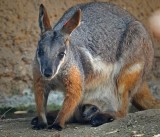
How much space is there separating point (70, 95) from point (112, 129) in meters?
0.63

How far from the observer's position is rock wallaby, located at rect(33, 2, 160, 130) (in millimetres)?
7840

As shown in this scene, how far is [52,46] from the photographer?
7566mm

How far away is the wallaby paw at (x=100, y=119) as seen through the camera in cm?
821

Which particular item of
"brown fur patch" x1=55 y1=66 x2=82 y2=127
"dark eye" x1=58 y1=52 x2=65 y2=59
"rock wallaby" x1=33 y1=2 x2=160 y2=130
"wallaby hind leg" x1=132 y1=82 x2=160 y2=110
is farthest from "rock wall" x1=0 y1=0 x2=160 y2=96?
"dark eye" x1=58 y1=52 x2=65 y2=59

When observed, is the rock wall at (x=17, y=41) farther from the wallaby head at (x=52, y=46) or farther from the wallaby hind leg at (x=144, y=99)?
the wallaby head at (x=52, y=46)

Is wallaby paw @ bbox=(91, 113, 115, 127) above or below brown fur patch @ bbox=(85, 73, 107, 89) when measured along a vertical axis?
below

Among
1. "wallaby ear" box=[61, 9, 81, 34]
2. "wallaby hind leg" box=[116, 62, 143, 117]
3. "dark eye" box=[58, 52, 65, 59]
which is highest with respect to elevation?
"wallaby ear" box=[61, 9, 81, 34]

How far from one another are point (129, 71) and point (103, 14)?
889 mm

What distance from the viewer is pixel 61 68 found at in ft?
25.6

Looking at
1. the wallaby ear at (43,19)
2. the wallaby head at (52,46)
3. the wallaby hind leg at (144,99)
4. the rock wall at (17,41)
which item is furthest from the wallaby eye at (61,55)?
the rock wall at (17,41)

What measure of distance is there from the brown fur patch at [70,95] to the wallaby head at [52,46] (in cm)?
22

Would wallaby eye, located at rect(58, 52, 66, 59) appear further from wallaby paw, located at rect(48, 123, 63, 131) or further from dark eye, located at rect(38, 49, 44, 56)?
wallaby paw, located at rect(48, 123, 63, 131)

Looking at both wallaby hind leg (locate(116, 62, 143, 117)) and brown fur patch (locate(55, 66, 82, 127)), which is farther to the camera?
wallaby hind leg (locate(116, 62, 143, 117))

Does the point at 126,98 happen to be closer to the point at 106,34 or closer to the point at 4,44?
the point at 106,34
